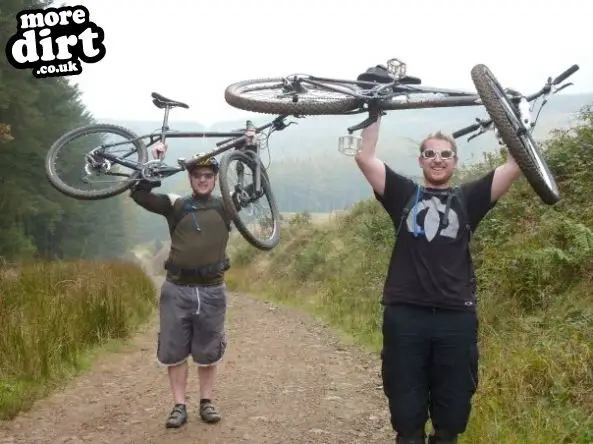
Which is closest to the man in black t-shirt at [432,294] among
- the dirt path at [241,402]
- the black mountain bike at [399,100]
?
the black mountain bike at [399,100]

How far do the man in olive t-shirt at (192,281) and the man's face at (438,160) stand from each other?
207cm

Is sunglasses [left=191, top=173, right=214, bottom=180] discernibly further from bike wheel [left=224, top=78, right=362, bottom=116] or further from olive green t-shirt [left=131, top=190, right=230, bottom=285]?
bike wheel [left=224, top=78, right=362, bottom=116]

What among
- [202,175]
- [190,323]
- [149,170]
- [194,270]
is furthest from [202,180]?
[149,170]

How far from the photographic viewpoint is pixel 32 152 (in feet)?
68.4

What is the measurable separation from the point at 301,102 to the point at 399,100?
105 cm

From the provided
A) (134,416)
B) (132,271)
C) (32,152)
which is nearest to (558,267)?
(134,416)

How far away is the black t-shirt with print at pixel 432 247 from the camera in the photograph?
3.07 m

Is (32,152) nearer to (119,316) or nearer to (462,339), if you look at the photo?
(119,316)

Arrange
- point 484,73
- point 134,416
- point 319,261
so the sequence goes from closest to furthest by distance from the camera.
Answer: point 484,73 → point 134,416 → point 319,261

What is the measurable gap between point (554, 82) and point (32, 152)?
2055cm

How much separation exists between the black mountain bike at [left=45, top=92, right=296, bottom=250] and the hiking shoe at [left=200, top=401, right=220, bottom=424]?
5.05 feet

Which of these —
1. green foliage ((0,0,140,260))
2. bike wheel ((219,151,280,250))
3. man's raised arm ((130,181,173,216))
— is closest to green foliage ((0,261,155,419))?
man's raised arm ((130,181,173,216))

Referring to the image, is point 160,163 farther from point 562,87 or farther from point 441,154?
point 562,87

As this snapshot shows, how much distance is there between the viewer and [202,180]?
4.81m
